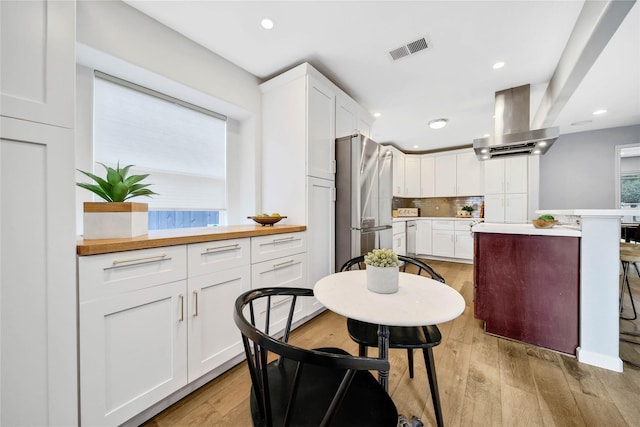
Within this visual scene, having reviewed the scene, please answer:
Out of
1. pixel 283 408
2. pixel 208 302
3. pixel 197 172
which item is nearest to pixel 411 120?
pixel 197 172

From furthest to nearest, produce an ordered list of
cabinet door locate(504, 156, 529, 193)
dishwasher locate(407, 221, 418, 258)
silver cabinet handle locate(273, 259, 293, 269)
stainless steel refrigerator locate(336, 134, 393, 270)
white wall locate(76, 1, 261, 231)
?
dishwasher locate(407, 221, 418, 258), cabinet door locate(504, 156, 529, 193), stainless steel refrigerator locate(336, 134, 393, 270), silver cabinet handle locate(273, 259, 293, 269), white wall locate(76, 1, 261, 231)

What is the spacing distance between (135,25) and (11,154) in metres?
1.38

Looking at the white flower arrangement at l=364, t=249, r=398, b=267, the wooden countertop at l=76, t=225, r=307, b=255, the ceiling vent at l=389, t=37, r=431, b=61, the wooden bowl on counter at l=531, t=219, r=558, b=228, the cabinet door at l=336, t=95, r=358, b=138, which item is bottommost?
the white flower arrangement at l=364, t=249, r=398, b=267

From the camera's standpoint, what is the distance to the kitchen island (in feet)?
5.32

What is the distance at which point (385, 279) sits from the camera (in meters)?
1.04

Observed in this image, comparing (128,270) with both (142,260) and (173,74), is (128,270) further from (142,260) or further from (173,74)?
(173,74)

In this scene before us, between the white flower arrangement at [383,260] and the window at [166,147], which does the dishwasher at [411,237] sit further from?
the white flower arrangement at [383,260]

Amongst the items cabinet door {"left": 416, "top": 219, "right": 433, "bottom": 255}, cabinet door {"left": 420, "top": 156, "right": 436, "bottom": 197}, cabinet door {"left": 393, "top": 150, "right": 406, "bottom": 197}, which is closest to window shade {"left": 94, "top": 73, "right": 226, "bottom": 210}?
cabinet door {"left": 393, "top": 150, "right": 406, "bottom": 197}

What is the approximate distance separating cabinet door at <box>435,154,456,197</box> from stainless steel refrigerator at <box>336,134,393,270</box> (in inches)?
129

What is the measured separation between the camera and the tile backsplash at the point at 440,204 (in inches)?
209

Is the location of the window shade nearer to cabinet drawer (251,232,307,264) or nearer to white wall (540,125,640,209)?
cabinet drawer (251,232,307,264)

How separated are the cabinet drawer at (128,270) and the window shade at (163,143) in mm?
939

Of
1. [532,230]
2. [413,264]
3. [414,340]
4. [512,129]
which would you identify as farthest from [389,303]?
[512,129]

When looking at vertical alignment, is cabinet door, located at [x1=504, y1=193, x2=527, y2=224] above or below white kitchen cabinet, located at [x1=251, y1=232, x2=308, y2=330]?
above
